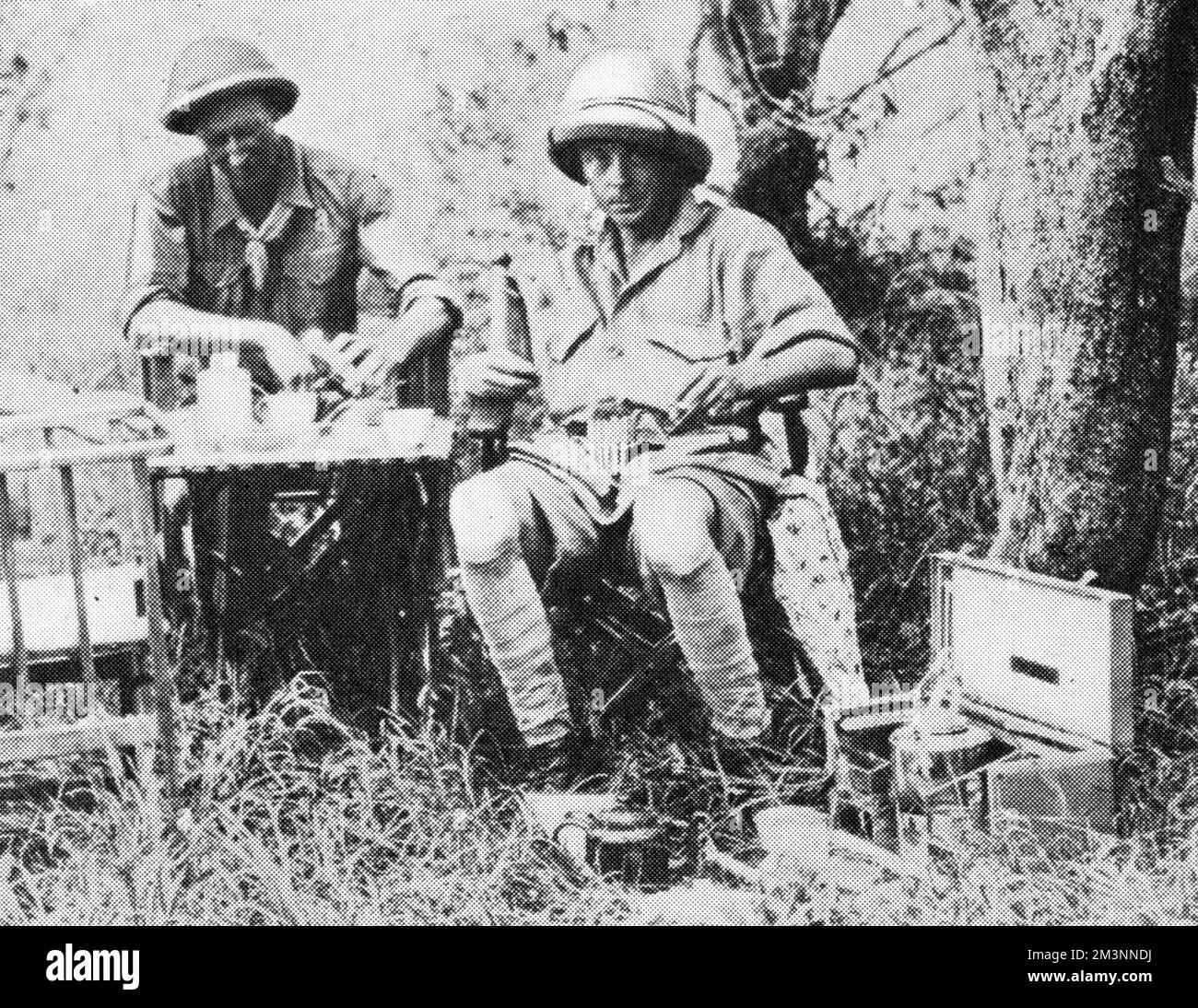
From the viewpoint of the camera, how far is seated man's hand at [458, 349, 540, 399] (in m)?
4.65

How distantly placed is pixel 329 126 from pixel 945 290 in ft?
5.57

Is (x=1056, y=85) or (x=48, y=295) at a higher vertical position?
→ (x=1056, y=85)

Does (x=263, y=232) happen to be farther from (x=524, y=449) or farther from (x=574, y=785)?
(x=574, y=785)

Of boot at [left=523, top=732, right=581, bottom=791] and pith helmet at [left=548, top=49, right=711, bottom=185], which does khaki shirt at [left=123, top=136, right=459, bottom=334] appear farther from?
boot at [left=523, top=732, right=581, bottom=791]

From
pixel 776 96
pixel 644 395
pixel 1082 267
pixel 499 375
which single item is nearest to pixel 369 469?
pixel 499 375

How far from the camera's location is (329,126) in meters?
4.62

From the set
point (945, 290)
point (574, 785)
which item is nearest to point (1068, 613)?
point (945, 290)

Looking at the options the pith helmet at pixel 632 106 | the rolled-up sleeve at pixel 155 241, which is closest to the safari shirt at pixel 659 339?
the pith helmet at pixel 632 106

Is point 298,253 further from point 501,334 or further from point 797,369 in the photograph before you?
point 797,369

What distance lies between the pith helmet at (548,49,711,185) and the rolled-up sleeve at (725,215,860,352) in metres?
0.25

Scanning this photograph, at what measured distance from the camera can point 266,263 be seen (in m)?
4.65

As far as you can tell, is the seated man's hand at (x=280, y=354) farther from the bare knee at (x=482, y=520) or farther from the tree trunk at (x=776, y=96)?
the tree trunk at (x=776, y=96)

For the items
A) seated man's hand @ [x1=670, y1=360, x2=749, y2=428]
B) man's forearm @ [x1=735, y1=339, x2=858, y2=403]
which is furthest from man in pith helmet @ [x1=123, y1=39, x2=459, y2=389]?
man's forearm @ [x1=735, y1=339, x2=858, y2=403]
